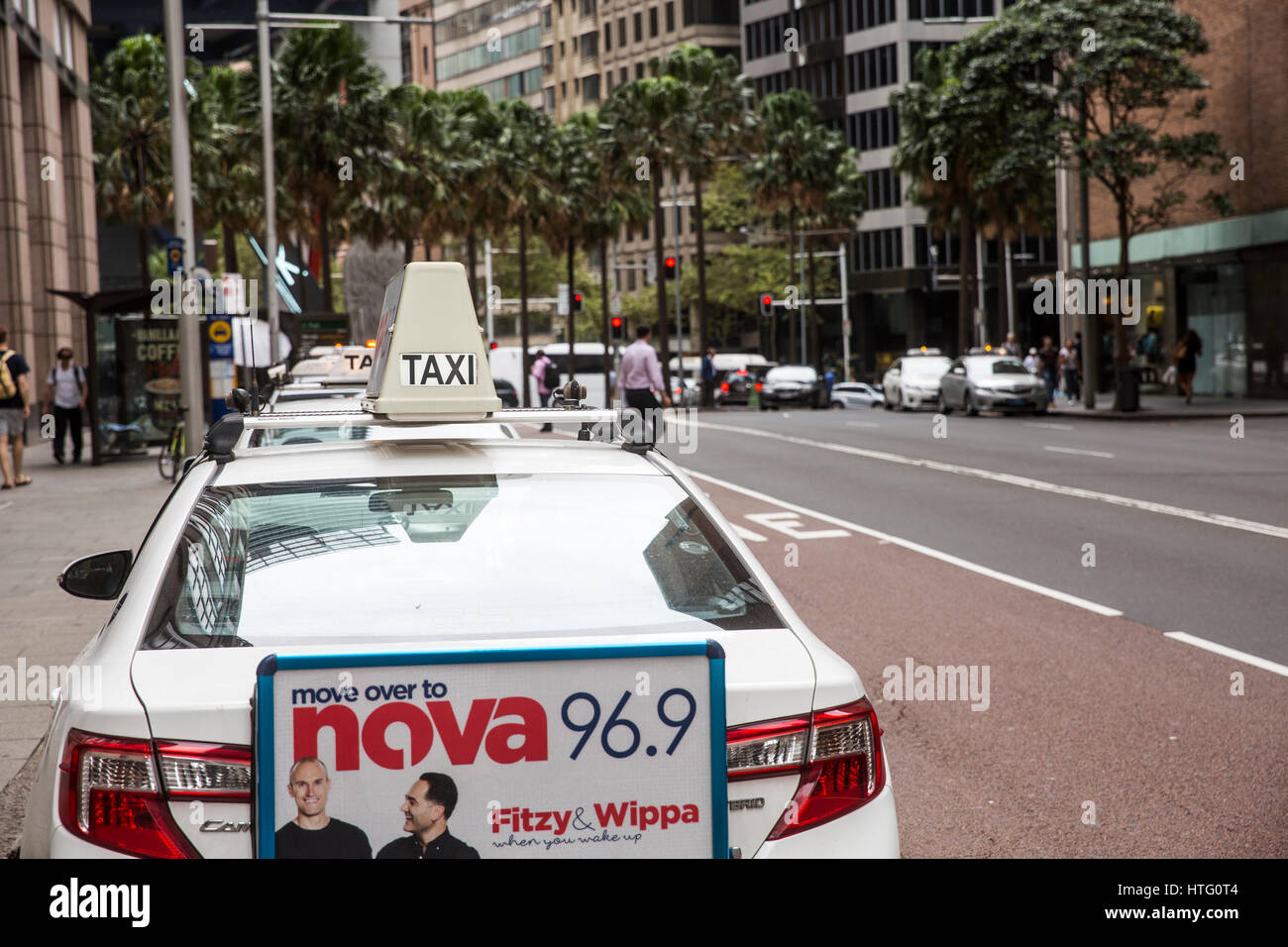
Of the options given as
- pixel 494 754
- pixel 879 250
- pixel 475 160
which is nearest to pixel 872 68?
pixel 879 250

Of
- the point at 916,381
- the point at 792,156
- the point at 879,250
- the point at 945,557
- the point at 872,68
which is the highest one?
the point at 872,68

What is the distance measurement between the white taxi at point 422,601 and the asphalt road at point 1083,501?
17.8 ft

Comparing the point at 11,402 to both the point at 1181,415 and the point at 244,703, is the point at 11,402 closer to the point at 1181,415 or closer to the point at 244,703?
the point at 244,703

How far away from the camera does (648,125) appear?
57.2 m

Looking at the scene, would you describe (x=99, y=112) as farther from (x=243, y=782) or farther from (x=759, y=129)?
(x=243, y=782)

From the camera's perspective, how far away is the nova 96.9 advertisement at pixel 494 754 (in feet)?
9.37

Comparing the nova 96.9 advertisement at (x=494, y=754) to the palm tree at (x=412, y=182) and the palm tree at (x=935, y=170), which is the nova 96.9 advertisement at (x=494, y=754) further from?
the palm tree at (x=935, y=170)

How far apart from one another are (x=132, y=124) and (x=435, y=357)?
43.9m

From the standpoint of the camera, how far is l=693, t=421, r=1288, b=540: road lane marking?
13508mm

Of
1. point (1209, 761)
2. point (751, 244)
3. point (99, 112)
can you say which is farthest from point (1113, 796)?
point (751, 244)

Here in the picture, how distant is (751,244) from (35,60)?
56410 millimetres

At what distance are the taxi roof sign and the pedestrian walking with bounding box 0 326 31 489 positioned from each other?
16381 mm

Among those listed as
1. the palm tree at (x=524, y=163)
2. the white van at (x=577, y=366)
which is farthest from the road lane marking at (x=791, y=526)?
the white van at (x=577, y=366)
